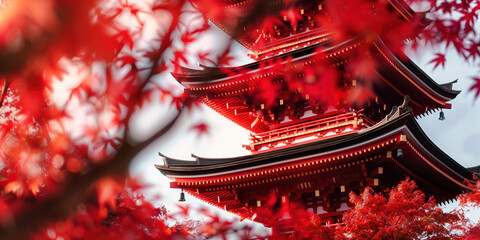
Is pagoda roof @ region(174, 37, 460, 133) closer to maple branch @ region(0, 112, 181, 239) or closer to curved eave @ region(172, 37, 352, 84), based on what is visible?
curved eave @ region(172, 37, 352, 84)

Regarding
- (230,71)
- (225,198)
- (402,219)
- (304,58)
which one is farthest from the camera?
(225,198)

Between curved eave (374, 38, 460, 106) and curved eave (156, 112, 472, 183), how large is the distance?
8.72 ft

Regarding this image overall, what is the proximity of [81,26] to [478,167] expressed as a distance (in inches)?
624

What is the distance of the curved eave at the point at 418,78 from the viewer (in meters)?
14.2

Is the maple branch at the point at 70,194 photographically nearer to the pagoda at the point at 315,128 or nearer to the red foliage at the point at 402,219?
the red foliage at the point at 402,219

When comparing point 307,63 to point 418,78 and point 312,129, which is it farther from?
point 418,78

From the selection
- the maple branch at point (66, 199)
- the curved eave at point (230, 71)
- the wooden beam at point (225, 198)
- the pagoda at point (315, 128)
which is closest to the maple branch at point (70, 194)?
the maple branch at point (66, 199)

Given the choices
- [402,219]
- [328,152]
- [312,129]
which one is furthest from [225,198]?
[402,219]

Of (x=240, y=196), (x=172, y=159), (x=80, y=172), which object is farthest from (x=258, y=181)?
(x=80, y=172)

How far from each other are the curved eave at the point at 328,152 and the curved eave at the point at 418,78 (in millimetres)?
2659

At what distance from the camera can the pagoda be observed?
13148mm

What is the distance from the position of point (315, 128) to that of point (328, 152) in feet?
6.60

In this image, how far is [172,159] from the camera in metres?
15.4

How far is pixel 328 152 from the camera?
12992mm
